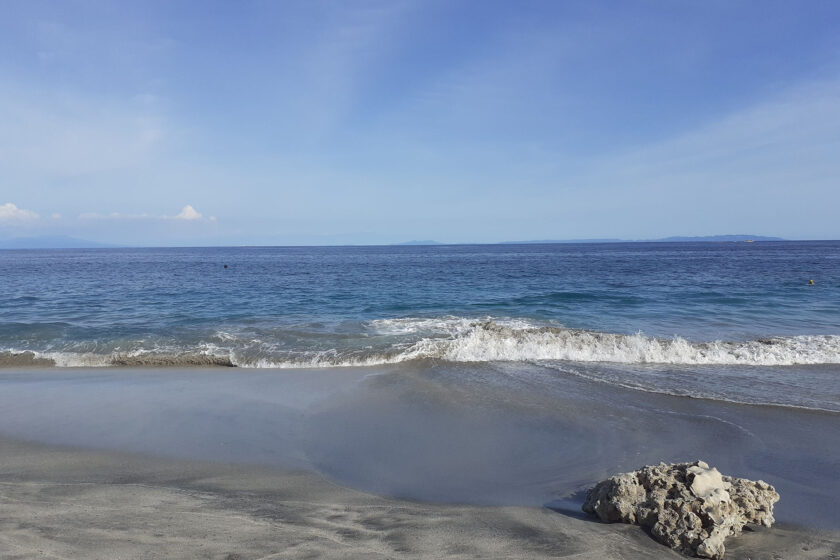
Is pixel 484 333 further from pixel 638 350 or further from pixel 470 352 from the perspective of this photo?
pixel 638 350

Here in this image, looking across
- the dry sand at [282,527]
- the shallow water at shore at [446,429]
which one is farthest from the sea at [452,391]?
the dry sand at [282,527]

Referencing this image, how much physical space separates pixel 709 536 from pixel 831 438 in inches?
185

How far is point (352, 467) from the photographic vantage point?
6441mm

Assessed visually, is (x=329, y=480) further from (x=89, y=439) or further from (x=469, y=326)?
(x=469, y=326)

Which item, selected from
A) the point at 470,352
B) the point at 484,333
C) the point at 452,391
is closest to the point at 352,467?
the point at 452,391

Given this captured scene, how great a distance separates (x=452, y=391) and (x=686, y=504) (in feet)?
19.4

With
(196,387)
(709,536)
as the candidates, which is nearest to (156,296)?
(196,387)

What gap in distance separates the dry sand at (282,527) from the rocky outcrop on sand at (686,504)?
14 centimetres

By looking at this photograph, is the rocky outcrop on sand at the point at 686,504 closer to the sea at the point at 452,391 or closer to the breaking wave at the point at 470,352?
the sea at the point at 452,391

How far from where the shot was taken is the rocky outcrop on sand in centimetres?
438

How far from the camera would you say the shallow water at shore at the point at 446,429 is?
6043 millimetres

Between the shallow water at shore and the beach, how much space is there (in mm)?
39

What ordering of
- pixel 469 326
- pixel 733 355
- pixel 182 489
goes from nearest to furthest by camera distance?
pixel 182 489 < pixel 733 355 < pixel 469 326

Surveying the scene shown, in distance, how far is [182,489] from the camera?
18.8 feet
